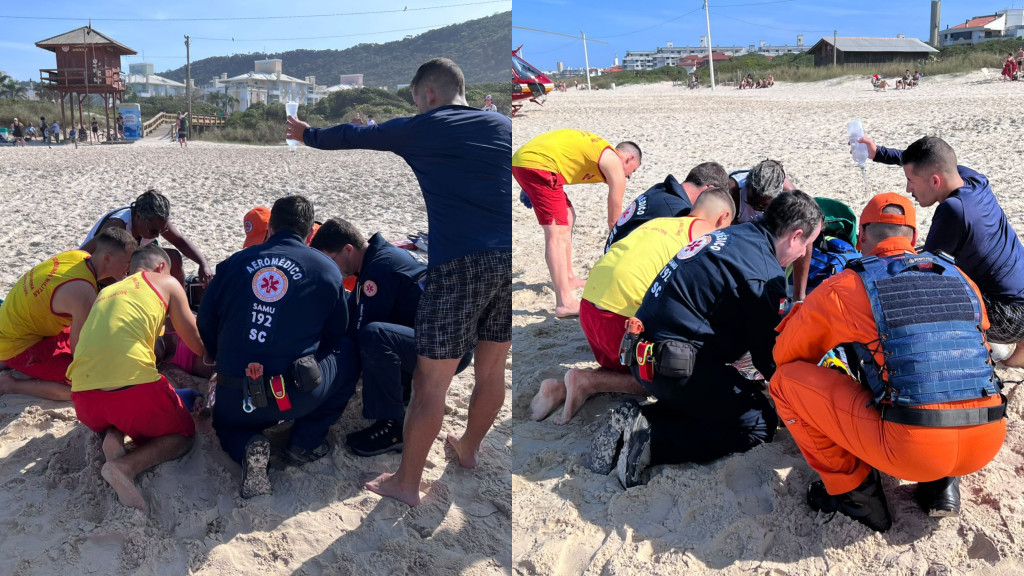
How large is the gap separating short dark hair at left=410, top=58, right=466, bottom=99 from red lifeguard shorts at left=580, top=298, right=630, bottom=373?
133 centimetres

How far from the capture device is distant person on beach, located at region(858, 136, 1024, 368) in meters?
3.51

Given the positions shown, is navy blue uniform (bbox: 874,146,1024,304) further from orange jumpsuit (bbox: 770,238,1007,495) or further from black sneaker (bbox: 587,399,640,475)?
black sneaker (bbox: 587,399,640,475)

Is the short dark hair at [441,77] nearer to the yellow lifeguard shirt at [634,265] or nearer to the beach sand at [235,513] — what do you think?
the yellow lifeguard shirt at [634,265]

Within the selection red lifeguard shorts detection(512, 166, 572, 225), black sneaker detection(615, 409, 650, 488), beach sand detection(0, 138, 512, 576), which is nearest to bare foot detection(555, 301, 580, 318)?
red lifeguard shorts detection(512, 166, 572, 225)

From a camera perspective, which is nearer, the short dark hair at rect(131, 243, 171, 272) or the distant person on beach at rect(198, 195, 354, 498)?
the distant person on beach at rect(198, 195, 354, 498)

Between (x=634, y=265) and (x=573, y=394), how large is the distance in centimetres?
68

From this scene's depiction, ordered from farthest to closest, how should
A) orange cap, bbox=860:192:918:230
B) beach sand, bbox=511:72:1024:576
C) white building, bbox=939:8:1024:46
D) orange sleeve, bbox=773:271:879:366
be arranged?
white building, bbox=939:8:1024:46
orange cap, bbox=860:192:918:230
beach sand, bbox=511:72:1024:576
orange sleeve, bbox=773:271:879:366

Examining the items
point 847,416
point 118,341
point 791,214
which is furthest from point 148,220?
point 847,416

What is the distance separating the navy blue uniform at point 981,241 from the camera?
11.5 feet

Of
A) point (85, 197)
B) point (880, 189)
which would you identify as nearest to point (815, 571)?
point (880, 189)

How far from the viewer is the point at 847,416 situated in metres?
2.49

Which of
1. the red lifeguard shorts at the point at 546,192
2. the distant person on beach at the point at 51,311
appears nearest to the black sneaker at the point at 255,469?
the distant person on beach at the point at 51,311

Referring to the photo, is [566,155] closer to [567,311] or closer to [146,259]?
[567,311]

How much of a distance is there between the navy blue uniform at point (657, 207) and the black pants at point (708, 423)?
131 cm
